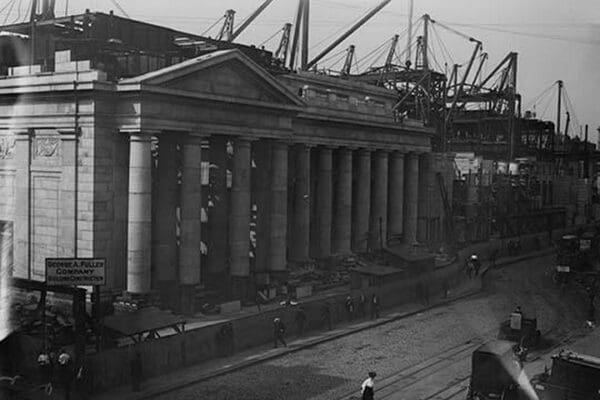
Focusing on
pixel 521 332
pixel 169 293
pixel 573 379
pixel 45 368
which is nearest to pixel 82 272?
pixel 45 368

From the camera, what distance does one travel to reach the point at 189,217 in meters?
37.8

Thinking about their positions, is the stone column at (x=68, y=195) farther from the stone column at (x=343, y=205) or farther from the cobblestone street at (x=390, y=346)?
the stone column at (x=343, y=205)

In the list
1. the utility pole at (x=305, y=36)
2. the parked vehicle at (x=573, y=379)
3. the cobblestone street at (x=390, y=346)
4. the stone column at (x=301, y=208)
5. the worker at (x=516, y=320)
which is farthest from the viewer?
the utility pole at (x=305, y=36)

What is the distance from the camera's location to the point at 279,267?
44.6m

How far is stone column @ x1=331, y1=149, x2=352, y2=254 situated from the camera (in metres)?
56.1

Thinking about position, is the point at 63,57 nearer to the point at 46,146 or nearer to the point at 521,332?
the point at 46,146

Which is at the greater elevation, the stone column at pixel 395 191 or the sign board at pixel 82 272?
the stone column at pixel 395 191

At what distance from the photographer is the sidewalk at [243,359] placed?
24.9 metres

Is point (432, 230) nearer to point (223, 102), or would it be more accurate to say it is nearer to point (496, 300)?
point (496, 300)

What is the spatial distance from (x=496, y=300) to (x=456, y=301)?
2.51m

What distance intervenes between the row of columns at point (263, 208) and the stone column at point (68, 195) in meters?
2.79

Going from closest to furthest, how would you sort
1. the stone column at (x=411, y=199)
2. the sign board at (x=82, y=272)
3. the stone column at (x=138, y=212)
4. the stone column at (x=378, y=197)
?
1. the sign board at (x=82, y=272)
2. the stone column at (x=138, y=212)
3. the stone column at (x=378, y=197)
4. the stone column at (x=411, y=199)

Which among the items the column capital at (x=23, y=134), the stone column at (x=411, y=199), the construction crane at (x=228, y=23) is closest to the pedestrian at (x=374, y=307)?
the column capital at (x=23, y=134)

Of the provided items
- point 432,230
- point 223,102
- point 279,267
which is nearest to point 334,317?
point 279,267
